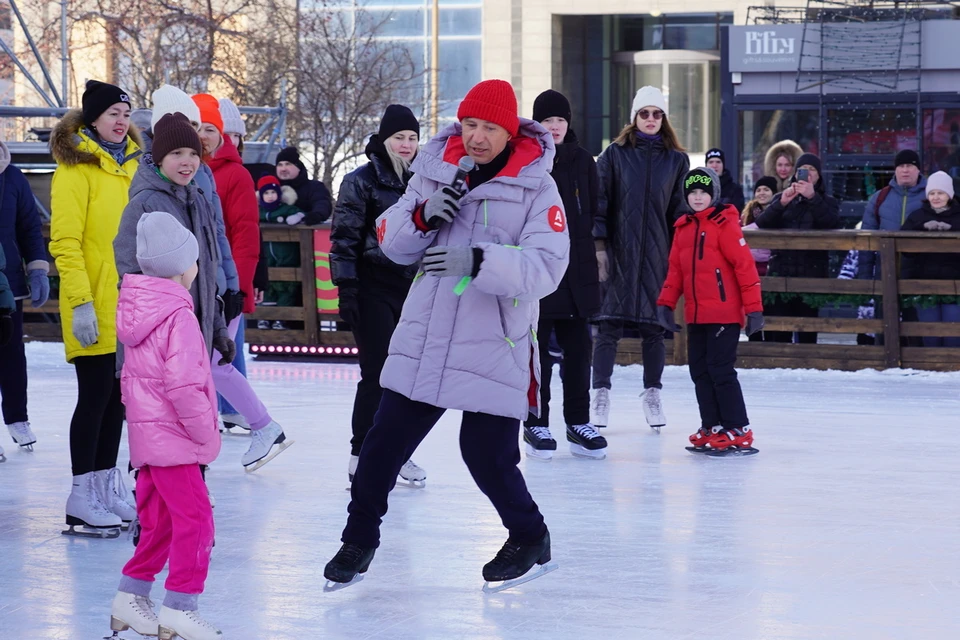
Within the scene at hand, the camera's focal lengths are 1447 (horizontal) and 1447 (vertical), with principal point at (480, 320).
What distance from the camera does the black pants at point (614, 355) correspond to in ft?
23.3

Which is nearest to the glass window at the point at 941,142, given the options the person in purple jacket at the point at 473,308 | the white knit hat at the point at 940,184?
the white knit hat at the point at 940,184

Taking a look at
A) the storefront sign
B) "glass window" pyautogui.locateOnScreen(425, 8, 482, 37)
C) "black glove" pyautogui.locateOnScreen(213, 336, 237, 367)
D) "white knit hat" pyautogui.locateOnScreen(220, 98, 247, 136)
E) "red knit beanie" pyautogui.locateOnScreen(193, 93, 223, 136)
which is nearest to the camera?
"black glove" pyautogui.locateOnScreen(213, 336, 237, 367)

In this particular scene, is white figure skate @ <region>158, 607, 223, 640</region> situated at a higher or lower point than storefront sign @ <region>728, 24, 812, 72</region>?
lower

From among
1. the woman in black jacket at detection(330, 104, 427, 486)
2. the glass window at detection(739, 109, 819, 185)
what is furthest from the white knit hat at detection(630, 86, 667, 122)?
the glass window at detection(739, 109, 819, 185)

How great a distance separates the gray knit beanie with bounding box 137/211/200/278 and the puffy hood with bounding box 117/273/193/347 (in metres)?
0.03

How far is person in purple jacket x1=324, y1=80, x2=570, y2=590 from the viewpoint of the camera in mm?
3971

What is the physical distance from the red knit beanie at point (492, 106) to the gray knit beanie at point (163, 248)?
2.79 feet

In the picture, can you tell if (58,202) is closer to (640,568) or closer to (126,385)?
(126,385)

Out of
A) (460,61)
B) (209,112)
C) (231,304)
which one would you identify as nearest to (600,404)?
(209,112)

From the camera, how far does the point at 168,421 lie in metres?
3.59

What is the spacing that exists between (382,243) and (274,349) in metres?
6.45

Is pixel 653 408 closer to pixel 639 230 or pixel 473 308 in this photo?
pixel 639 230

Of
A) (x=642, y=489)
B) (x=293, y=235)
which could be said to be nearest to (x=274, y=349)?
(x=293, y=235)

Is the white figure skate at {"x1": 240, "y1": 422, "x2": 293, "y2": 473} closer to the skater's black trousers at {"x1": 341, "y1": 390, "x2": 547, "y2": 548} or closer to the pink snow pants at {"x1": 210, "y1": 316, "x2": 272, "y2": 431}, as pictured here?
the pink snow pants at {"x1": 210, "y1": 316, "x2": 272, "y2": 431}
